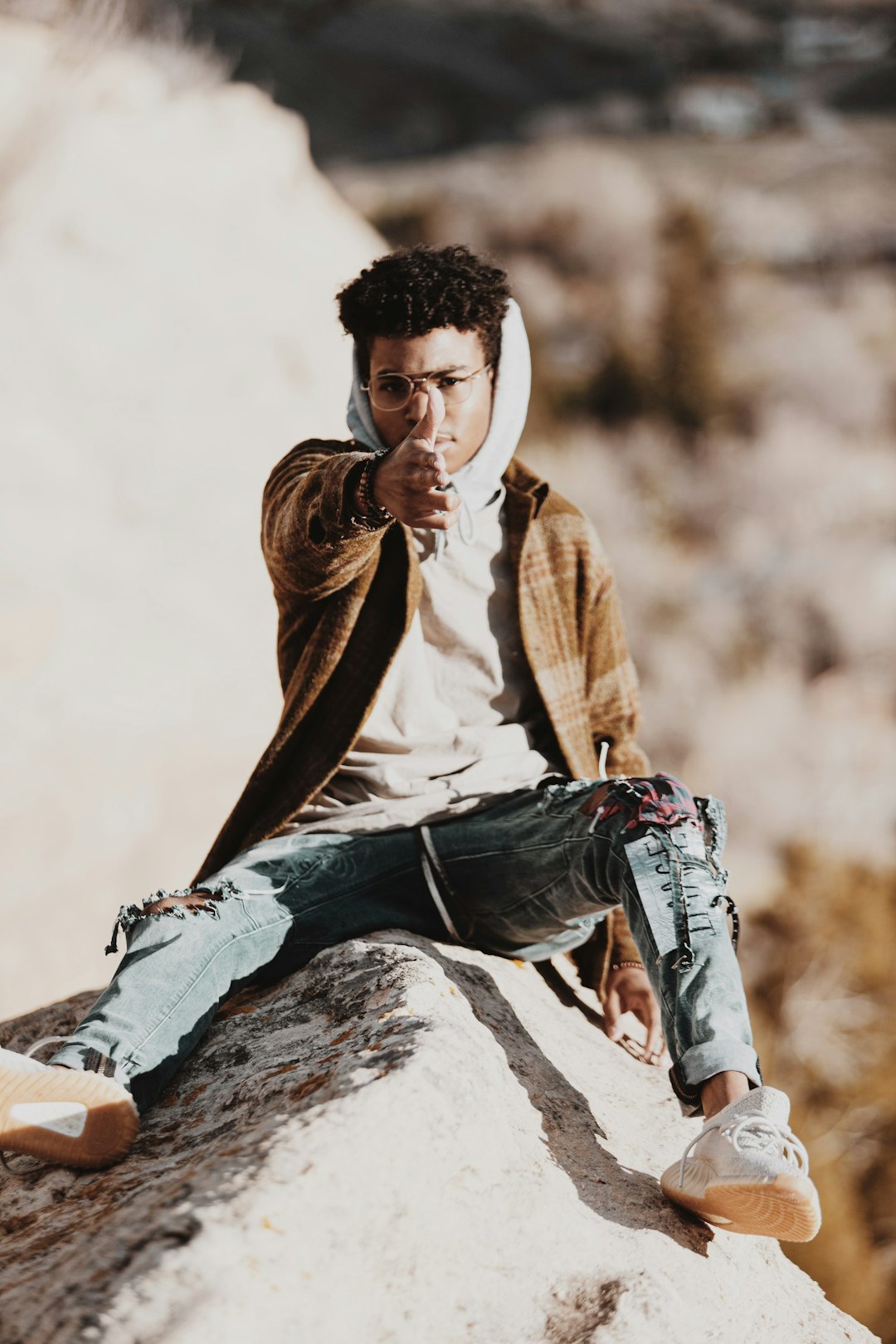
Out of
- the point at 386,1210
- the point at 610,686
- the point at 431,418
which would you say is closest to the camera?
the point at 386,1210

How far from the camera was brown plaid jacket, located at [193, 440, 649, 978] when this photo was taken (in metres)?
2.25

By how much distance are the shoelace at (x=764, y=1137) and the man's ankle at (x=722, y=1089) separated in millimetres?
64

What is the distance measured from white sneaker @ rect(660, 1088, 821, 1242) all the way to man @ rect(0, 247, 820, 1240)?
0.10 m

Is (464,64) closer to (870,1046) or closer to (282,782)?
(870,1046)

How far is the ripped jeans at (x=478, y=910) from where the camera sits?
1.83 metres

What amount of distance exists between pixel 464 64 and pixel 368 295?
72.9 feet

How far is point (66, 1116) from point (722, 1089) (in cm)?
95

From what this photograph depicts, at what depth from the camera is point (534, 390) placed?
1797 cm

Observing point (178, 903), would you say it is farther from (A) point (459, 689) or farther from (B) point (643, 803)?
(B) point (643, 803)

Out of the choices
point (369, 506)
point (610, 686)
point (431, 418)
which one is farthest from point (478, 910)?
point (431, 418)

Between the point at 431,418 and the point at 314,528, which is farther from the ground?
the point at 431,418

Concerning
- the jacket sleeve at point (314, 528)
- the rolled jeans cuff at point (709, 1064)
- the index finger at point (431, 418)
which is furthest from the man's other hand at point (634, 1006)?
the index finger at point (431, 418)

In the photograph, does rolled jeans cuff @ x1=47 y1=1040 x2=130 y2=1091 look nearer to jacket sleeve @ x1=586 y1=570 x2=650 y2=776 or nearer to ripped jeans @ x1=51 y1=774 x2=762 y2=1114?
ripped jeans @ x1=51 y1=774 x2=762 y2=1114

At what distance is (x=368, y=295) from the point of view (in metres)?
2.35
